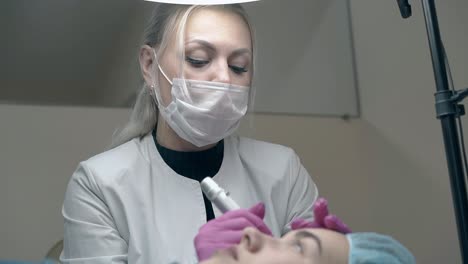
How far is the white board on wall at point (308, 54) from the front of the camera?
7.77 feet

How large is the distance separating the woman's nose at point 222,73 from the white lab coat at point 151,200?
24cm

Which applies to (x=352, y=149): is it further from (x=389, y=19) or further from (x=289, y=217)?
(x=289, y=217)

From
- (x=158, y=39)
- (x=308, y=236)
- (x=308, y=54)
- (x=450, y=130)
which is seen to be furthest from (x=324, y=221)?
(x=308, y=54)

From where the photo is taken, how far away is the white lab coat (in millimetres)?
1190

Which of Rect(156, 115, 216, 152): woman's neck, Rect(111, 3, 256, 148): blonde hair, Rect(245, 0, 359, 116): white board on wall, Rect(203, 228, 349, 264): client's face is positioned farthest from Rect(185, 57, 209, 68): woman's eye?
Rect(245, 0, 359, 116): white board on wall

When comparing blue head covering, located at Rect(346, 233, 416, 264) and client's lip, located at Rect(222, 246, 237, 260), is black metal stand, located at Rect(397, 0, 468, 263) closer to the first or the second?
blue head covering, located at Rect(346, 233, 416, 264)

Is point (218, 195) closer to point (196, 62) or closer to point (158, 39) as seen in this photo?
point (196, 62)

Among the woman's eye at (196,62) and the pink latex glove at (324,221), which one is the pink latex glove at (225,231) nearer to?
the pink latex glove at (324,221)

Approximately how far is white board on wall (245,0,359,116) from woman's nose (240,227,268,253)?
157cm

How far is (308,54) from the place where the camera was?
2.43m

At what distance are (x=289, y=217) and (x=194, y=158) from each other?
10.7 inches

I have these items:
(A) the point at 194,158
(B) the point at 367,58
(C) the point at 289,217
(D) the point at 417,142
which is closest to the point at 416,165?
(D) the point at 417,142

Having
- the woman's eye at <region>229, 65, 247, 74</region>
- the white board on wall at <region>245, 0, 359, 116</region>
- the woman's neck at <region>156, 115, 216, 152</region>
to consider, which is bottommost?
the woman's neck at <region>156, 115, 216, 152</region>

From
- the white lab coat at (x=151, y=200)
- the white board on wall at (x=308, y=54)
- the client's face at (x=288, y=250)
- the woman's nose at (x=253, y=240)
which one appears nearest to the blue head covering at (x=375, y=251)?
the client's face at (x=288, y=250)
